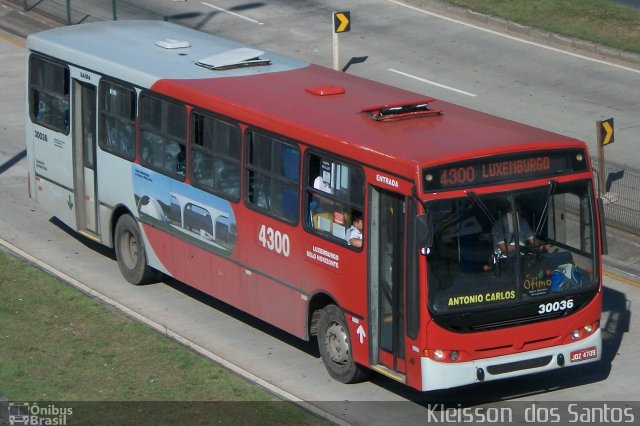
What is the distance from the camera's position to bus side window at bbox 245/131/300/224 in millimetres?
13758

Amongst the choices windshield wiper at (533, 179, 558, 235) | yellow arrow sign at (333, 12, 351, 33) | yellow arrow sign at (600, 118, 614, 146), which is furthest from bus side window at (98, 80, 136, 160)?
yellow arrow sign at (333, 12, 351, 33)

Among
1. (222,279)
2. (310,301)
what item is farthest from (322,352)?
(222,279)

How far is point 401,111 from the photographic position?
1363 centimetres

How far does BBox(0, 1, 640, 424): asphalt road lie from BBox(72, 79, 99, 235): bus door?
69cm

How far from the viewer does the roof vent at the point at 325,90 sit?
14.6m

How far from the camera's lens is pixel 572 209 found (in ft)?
41.6

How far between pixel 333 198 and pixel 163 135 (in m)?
3.28

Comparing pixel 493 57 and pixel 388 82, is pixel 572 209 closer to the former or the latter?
pixel 388 82

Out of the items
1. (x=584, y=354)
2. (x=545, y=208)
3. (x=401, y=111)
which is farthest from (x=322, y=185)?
(x=584, y=354)

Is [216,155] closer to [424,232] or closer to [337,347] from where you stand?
[337,347]

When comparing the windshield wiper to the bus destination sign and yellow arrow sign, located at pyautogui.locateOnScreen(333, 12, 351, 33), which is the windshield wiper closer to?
the bus destination sign

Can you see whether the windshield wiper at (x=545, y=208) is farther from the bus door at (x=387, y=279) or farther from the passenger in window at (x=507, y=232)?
the bus door at (x=387, y=279)

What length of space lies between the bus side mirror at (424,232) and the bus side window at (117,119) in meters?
5.46

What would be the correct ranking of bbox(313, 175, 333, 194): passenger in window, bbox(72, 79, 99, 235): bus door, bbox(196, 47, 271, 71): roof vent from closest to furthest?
bbox(313, 175, 333, 194): passenger in window, bbox(196, 47, 271, 71): roof vent, bbox(72, 79, 99, 235): bus door
